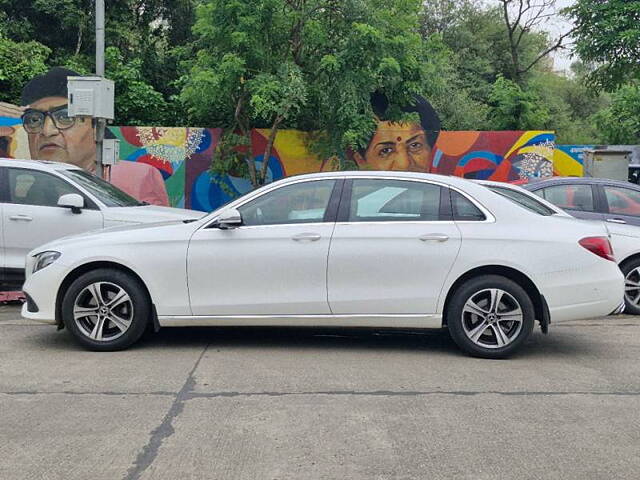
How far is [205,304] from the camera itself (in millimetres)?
6738

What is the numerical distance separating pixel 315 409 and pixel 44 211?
17.7 feet

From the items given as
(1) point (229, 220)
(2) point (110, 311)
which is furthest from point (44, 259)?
(1) point (229, 220)

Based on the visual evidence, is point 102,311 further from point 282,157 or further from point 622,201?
point 282,157

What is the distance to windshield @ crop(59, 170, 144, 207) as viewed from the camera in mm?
9453

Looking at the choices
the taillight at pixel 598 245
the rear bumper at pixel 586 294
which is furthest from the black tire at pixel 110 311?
the taillight at pixel 598 245

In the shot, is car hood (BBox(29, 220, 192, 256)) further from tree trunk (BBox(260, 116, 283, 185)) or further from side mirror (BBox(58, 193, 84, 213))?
tree trunk (BBox(260, 116, 283, 185))

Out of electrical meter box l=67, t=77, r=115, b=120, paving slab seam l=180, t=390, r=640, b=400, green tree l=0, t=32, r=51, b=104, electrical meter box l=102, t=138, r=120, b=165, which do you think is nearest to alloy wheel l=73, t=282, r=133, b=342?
paving slab seam l=180, t=390, r=640, b=400

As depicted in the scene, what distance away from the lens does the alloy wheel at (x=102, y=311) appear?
22.2 feet

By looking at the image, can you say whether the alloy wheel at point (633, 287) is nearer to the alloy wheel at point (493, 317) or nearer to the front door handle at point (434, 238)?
the alloy wheel at point (493, 317)

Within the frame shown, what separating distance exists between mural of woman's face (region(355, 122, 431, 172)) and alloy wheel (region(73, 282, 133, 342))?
9.70 metres

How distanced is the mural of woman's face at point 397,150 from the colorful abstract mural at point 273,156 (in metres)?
Result: 0.25

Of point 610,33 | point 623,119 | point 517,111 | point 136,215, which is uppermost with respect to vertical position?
point 610,33

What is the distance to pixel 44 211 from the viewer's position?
30.1 ft

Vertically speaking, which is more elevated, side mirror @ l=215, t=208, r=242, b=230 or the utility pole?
the utility pole
